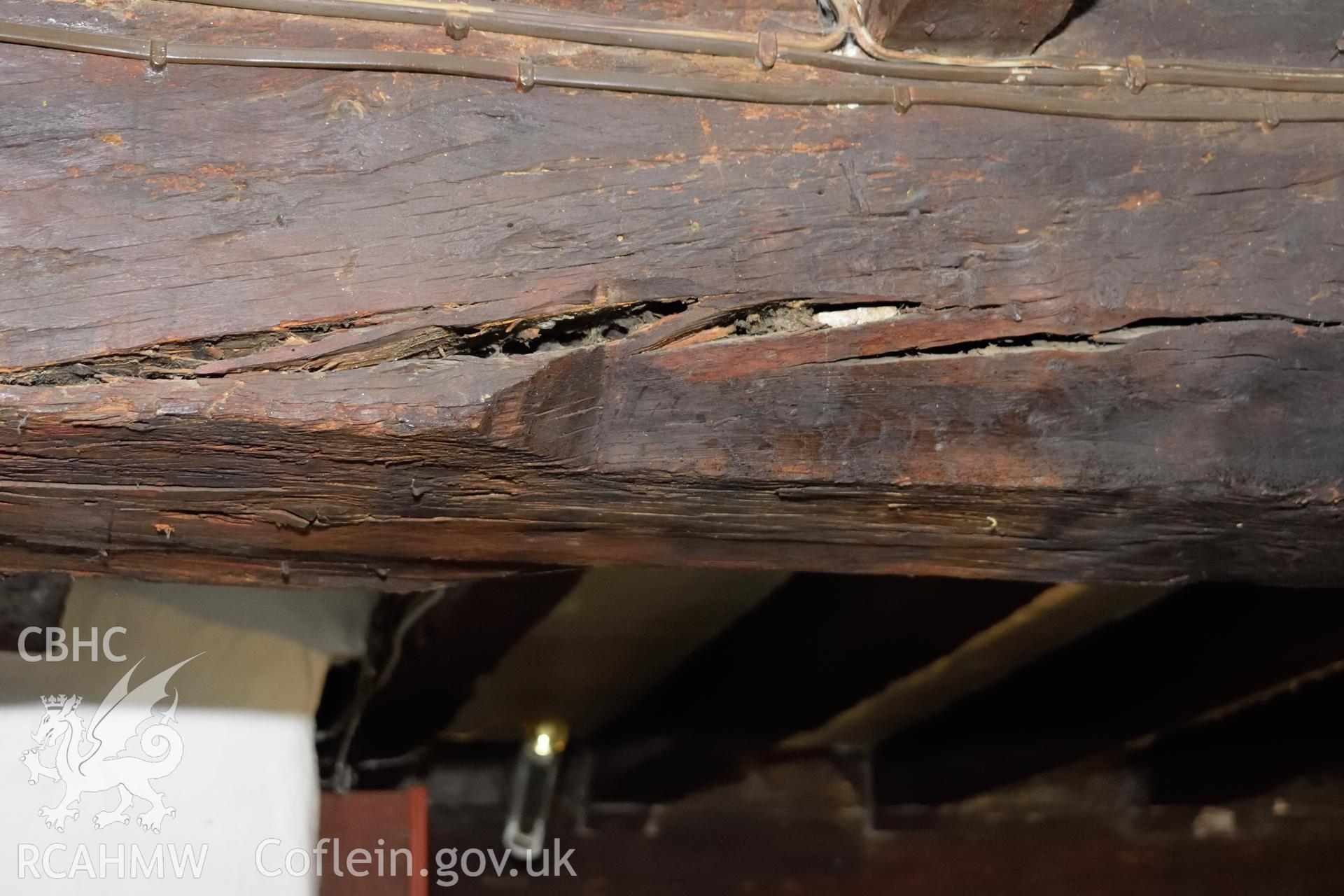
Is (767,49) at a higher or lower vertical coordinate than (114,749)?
higher

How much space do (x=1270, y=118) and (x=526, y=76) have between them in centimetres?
49

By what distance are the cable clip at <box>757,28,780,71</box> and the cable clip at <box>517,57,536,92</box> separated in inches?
5.5

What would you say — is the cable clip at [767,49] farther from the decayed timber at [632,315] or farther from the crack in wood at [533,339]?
the crack in wood at [533,339]

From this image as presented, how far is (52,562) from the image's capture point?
0.75 meters

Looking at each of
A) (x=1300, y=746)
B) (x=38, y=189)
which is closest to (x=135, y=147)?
(x=38, y=189)

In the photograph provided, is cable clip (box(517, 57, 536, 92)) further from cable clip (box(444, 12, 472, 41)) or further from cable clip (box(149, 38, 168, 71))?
cable clip (box(149, 38, 168, 71))

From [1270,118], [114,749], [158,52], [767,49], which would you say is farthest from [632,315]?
[114,749]

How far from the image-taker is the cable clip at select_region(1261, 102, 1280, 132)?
75cm

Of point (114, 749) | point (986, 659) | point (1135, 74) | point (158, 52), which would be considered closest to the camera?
point (158, 52)

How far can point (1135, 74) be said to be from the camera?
0.74 meters

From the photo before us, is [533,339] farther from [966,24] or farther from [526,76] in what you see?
[966,24]

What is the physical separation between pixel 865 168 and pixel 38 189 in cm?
47

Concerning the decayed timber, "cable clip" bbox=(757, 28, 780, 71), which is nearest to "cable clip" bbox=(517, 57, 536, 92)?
the decayed timber

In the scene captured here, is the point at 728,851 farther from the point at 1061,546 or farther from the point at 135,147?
the point at 135,147
